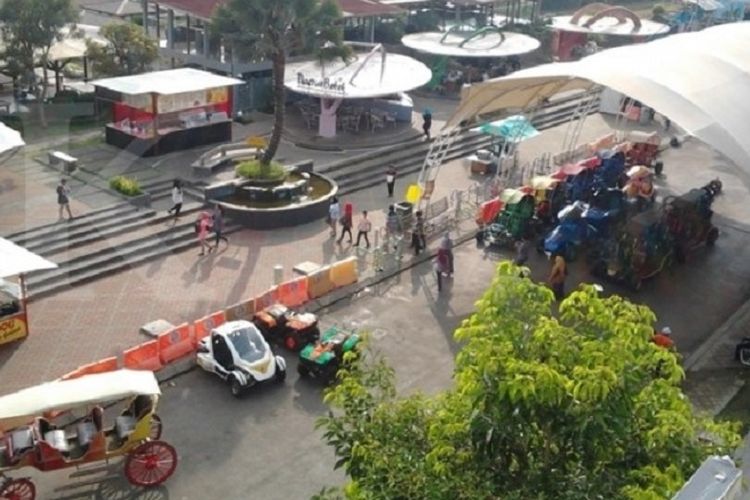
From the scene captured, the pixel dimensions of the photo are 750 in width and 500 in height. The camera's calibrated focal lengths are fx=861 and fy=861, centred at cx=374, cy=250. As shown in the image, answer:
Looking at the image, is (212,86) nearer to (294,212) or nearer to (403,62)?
(294,212)

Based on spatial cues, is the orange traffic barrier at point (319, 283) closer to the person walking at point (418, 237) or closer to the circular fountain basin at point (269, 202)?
the person walking at point (418, 237)

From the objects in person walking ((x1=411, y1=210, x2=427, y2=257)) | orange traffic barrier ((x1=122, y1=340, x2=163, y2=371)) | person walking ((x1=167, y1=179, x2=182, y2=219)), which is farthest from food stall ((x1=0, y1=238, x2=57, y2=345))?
person walking ((x1=411, y1=210, x2=427, y2=257))

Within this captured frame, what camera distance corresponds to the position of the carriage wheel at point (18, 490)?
503 inches

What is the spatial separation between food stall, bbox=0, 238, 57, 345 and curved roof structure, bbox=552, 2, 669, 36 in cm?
4024

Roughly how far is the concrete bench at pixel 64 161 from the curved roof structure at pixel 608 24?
109ft

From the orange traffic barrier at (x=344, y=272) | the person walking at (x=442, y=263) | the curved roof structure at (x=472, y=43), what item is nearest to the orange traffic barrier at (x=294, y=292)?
the orange traffic barrier at (x=344, y=272)

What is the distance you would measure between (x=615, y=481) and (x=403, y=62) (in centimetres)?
3302

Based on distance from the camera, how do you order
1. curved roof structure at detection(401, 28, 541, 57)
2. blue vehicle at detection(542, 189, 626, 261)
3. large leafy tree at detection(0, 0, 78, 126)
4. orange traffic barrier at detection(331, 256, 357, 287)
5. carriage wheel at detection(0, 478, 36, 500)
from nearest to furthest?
carriage wheel at detection(0, 478, 36, 500) < orange traffic barrier at detection(331, 256, 357, 287) < blue vehicle at detection(542, 189, 626, 261) < large leafy tree at detection(0, 0, 78, 126) < curved roof structure at detection(401, 28, 541, 57)

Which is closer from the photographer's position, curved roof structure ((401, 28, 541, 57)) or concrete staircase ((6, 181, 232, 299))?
concrete staircase ((6, 181, 232, 299))

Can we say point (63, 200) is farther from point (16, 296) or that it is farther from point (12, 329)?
point (12, 329)

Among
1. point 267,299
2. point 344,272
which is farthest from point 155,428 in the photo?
point 344,272

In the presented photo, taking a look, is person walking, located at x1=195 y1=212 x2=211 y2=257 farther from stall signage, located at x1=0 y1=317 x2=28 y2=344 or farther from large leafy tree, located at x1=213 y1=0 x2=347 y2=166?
stall signage, located at x1=0 y1=317 x2=28 y2=344

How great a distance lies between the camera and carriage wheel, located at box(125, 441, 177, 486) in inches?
541

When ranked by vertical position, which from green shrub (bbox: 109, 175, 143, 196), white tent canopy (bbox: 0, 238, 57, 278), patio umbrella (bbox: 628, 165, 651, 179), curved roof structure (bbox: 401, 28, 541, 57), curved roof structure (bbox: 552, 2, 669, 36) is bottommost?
green shrub (bbox: 109, 175, 143, 196)
